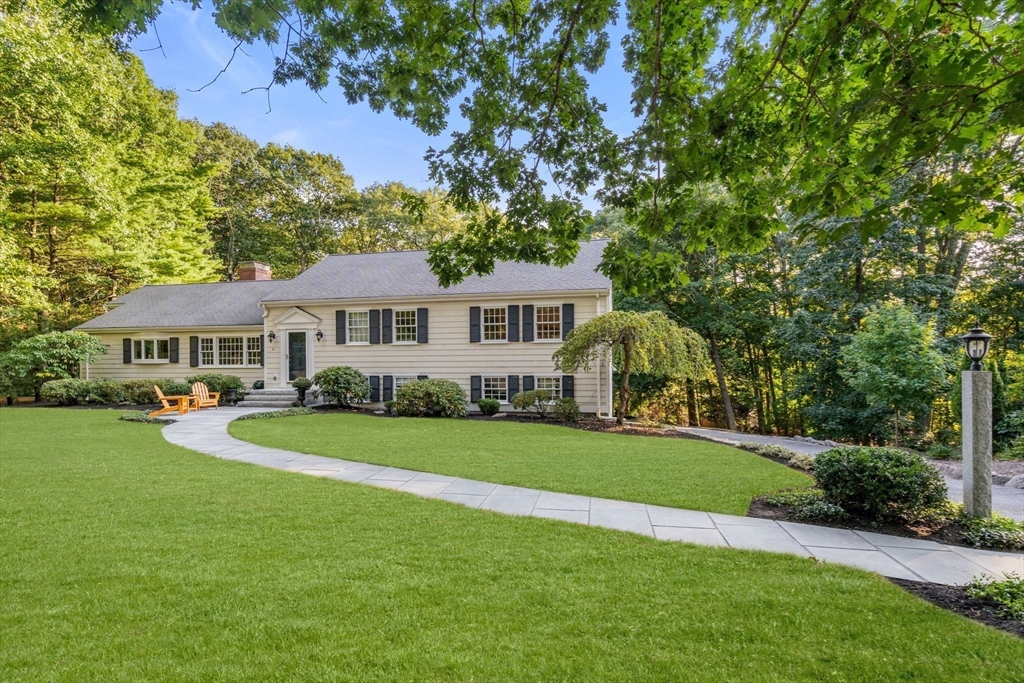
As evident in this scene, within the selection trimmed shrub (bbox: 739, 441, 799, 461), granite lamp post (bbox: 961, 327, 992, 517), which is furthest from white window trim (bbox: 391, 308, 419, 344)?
granite lamp post (bbox: 961, 327, 992, 517)

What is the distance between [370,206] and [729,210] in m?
28.4

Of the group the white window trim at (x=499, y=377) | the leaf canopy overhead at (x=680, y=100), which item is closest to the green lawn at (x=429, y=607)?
the leaf canopy overhead at (x=680, y=100)

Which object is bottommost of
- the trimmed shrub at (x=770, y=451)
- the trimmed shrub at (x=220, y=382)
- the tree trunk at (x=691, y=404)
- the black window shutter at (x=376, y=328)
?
the tree trunk at (x=691, y=404)

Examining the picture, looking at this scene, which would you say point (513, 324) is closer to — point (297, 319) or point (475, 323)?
point (475, 323)

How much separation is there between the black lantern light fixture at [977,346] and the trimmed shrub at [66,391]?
2341 cm

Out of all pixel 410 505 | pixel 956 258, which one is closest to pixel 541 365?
pixel 410 505

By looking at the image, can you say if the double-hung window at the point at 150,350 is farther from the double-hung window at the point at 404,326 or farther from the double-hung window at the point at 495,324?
the double-hung window at the point at 495,324

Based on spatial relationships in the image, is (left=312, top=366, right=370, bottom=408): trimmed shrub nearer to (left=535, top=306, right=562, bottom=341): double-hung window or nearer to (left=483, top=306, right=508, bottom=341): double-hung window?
(left=483, top=306, right=508, bottom=341): double-hung window

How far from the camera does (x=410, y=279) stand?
16.7 m

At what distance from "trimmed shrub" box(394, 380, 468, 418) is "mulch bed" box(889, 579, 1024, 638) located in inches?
447

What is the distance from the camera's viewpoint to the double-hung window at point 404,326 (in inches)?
631

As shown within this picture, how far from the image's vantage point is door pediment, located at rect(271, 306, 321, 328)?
16.5m

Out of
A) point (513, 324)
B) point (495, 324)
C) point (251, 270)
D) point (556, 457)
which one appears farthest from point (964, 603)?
point (251, 270)

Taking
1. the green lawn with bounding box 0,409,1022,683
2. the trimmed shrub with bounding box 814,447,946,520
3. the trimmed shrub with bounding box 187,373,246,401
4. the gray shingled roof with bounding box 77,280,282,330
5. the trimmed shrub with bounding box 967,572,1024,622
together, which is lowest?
the trimmed shrub with bounding box 967,572,1024,622
